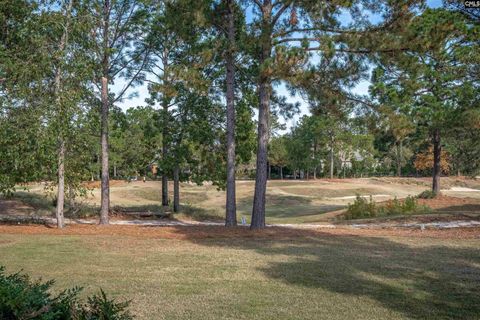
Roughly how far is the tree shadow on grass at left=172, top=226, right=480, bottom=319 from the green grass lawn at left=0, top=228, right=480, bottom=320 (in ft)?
0.06

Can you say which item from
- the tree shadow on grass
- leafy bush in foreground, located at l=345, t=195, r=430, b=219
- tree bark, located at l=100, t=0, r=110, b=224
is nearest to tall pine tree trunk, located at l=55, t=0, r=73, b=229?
tree bark, located at l=100, t=0, r=110, b=224

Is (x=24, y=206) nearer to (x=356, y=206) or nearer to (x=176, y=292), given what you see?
(x=356, y=206)

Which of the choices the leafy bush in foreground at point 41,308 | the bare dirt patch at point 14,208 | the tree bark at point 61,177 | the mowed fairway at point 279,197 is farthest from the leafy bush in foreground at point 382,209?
the leafy bush in foreground at point 41,308

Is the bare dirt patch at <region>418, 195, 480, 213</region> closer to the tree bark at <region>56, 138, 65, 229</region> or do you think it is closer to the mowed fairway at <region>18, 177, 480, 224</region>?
the mowed fairway at <region>18, 177, 480, 224</region>

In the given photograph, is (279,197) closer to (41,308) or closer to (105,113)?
(105,113)

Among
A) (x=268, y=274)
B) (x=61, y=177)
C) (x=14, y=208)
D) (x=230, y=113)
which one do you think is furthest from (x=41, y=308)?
(x=14, y=208)

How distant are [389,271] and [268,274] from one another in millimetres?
2211

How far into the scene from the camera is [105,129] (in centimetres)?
1805

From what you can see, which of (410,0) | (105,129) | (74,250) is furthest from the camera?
(105,129)

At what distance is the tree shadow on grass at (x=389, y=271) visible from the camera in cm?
648

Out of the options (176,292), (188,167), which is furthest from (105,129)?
(176,292)

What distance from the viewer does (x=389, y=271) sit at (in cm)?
862

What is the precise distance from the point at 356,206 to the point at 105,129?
11818 mm

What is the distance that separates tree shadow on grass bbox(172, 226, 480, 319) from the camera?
21.3ft
